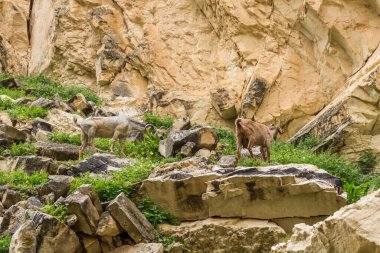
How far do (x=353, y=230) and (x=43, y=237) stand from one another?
21.8ft

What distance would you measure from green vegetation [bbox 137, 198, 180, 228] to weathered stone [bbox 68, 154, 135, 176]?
2570 mm

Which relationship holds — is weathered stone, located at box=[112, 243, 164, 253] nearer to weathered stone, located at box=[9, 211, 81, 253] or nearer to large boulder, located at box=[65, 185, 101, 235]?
large boulder, located at box=[65, 185, 101, 235]

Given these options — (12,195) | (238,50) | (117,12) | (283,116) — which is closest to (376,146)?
(283,116)

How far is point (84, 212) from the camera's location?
39.0 feet

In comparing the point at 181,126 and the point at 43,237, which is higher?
the point at 181,126

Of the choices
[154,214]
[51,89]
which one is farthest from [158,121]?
[154,214]

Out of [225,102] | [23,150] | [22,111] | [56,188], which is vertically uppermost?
[225,102]

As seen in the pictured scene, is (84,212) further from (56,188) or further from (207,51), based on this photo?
(207,51)

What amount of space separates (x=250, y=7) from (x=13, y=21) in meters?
15.7

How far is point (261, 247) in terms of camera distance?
12.1 metres

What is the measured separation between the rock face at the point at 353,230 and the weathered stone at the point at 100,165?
9001 millimetres

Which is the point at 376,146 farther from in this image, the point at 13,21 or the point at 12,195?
the point at 13,21

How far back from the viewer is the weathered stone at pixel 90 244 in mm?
12055

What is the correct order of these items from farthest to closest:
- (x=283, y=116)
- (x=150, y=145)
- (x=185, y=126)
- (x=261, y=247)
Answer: (x=283, y=116) → (x=185, y=126) → (x=150, y=145) → (x=261, y=247)
